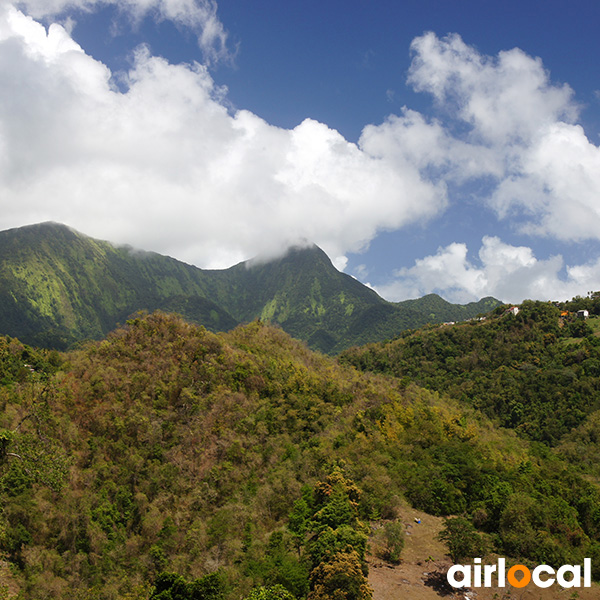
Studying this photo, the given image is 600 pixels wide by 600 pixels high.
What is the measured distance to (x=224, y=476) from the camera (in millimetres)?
35344

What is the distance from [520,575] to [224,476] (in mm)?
22007

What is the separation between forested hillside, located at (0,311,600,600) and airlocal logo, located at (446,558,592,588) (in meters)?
0.90

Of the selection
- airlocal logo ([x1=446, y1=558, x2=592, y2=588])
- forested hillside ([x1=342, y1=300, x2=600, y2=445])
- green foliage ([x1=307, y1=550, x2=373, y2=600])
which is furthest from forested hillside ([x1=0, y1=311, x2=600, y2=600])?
forested hillside ([x1=342, y1=300, x2=600, y2=445])

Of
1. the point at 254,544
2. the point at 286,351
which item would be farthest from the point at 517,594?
the point at 286,351

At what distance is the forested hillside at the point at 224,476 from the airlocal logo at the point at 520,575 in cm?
90

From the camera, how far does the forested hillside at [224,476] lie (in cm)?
2545

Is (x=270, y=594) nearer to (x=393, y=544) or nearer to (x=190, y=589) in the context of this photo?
(x=190, y=589)

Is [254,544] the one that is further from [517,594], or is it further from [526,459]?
[526,459]

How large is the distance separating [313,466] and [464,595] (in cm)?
1598

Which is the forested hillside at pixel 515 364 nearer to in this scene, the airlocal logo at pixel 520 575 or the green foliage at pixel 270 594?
the airlocal logo at pixel 520 575

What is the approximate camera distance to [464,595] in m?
22.1

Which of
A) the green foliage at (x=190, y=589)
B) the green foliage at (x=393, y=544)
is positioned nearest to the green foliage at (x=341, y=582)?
the green foliage at (x=190, y=589)

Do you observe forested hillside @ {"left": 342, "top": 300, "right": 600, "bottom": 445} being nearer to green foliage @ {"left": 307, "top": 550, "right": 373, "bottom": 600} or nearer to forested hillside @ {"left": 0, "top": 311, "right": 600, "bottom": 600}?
forested hillside @ {"left": 0, "top": 311, "right": 600, "bottom": 600}

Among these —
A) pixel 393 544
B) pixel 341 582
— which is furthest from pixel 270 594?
pixel 393 544
